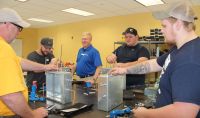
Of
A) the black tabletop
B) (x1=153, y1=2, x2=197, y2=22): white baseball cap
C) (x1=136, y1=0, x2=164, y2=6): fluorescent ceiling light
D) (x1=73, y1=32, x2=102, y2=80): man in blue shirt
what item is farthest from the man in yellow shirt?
(x1=136, y1=0, x2=164, y2=6): fluorescent ceiling light

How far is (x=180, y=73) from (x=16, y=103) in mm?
929

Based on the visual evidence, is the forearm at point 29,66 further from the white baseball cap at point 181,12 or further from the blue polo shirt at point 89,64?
the blue polo shirt at point 89,64

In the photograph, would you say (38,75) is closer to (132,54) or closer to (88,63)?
(88,63)

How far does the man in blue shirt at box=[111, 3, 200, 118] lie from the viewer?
3.19 feet

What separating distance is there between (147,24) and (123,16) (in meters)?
0.91

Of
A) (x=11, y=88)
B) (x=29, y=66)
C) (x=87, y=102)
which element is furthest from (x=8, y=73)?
(x=29, y=66)

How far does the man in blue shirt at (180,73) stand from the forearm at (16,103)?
68 cm

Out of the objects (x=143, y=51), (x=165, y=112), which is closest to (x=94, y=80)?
(x=143, y=51)

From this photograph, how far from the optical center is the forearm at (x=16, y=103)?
4.12 feet

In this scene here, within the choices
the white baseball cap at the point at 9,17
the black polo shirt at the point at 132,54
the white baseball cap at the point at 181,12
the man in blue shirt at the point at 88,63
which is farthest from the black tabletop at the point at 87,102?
the man in blue shirt at the point at 88,63

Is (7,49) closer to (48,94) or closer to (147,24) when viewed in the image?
(48,94)

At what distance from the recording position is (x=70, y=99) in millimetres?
1938

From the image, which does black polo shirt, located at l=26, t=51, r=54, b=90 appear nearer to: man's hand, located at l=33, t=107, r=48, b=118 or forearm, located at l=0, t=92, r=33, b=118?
man's hand, located at l=33, t=107, r=48, b=118

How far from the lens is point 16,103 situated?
1.27m
